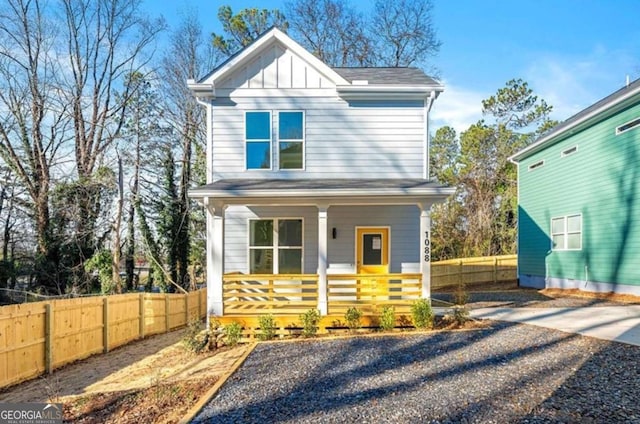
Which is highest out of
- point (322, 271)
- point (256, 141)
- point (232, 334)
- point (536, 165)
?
point (536, 165)

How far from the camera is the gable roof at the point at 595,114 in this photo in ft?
34.9

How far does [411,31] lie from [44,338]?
23.8 meters

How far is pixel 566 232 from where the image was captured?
540 inches

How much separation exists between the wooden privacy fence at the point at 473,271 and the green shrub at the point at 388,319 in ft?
35.5

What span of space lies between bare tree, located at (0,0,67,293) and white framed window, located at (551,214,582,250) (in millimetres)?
20686

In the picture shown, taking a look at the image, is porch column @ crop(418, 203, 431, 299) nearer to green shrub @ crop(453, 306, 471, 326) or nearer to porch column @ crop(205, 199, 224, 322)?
green shrub @ crop(453, 306, 471, 326)

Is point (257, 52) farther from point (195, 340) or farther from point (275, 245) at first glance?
point (195, 340)

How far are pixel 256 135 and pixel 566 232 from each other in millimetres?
11203

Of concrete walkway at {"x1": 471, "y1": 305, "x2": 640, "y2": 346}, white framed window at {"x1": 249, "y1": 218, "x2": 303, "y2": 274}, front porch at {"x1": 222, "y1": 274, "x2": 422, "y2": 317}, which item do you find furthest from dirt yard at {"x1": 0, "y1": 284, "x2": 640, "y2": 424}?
white framed window at {"x1": 249, "y1": 218, "x2": 303, "y2": 274}

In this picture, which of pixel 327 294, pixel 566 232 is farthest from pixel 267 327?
pixel 566 232

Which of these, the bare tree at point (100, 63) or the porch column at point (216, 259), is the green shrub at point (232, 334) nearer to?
the porch column at point (216, 259)

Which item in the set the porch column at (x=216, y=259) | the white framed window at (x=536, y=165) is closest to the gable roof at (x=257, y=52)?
the porch column at (x=216, y=259)

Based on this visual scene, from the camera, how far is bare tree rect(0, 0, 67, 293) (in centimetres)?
1777

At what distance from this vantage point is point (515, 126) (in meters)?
25.7
